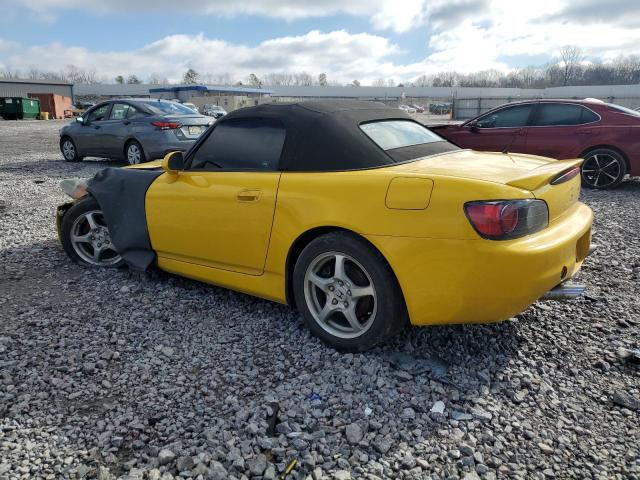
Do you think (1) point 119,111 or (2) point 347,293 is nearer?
(2) point 347,293

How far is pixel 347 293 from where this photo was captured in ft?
9.89

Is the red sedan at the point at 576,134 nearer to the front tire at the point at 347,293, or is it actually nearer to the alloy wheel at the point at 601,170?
the alloy wheel at the point at 601,170

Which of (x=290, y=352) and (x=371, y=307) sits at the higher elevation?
(x=371, y=307)

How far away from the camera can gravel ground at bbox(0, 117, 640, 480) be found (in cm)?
221

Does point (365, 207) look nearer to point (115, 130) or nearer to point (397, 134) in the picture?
point (397, 134)

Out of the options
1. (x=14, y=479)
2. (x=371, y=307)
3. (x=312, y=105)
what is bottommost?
(x=14, y=479)

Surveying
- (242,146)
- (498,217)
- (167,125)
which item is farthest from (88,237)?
(167,125)

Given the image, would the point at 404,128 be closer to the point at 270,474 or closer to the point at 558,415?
the point at 558,415

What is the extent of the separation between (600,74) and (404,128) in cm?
12943

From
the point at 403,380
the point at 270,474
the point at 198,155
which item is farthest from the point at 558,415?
the point at 198,155

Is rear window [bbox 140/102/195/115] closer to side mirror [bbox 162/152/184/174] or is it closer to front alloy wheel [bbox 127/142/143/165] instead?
front alloy wheel [bbox 127/142/143/165]

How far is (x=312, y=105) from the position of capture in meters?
3.49

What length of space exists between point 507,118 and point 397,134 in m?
6.35

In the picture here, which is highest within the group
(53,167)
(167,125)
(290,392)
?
(167,125)
